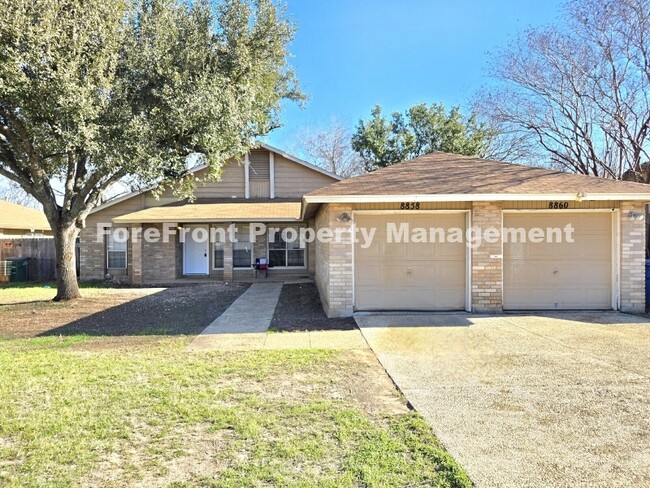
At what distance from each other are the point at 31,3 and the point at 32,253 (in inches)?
511

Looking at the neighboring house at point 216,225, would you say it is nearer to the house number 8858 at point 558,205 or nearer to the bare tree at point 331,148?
the house number 8858 at point 558,205

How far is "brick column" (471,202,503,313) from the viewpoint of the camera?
8.76 meters

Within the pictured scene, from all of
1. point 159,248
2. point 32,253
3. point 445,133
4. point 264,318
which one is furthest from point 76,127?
point 445,133

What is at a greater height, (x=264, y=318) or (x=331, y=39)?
(x=331, y=39)

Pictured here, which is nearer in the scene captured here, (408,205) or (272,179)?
(408,205)

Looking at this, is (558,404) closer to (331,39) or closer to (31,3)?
(31,3)

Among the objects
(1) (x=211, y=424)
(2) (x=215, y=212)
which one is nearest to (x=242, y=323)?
(1) (x=211, y=424)

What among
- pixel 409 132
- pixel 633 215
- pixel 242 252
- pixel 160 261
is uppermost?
pixel 409 132

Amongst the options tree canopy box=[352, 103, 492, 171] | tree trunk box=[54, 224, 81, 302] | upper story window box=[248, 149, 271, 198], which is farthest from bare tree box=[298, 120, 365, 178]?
tree trunk box=[54, 224, 81, 302]

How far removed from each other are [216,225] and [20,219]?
13632 mm

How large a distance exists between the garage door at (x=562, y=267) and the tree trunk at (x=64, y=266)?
11.6 metres

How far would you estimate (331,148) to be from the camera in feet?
114

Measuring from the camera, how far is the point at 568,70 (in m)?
15.7

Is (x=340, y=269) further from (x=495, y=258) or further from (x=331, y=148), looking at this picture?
(x=331, y=148)
